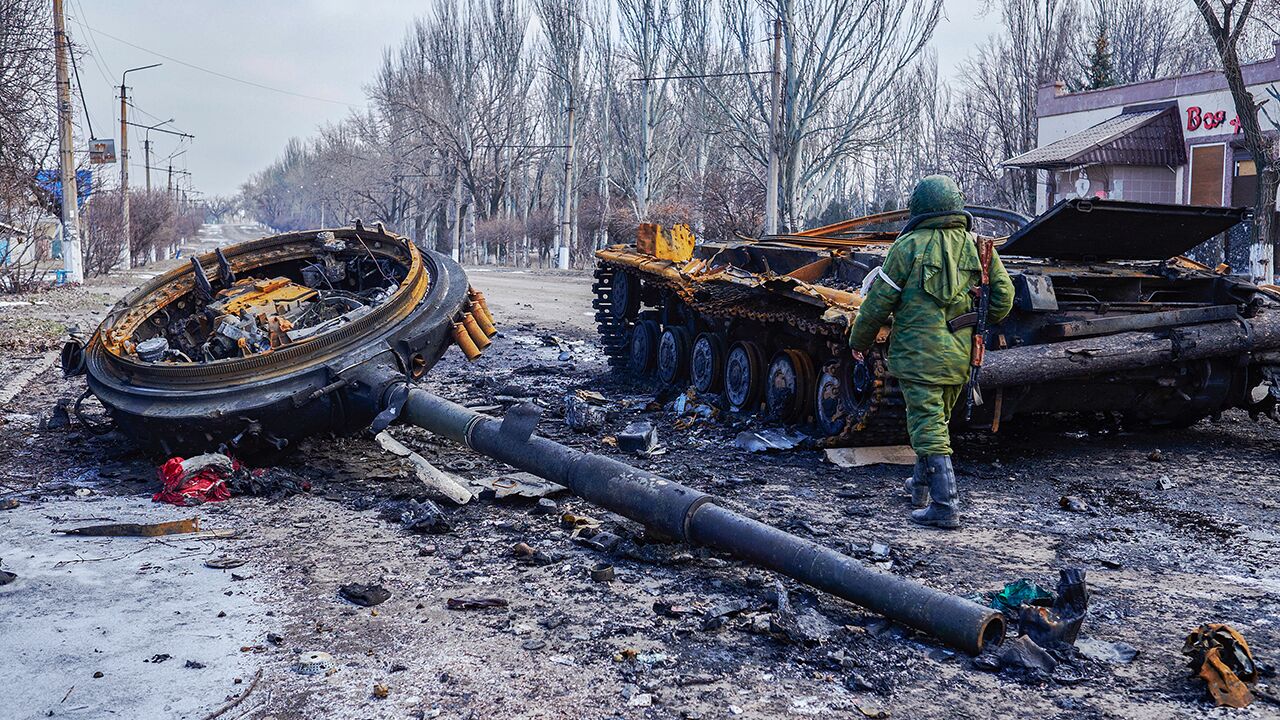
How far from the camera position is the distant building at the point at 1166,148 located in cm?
2408

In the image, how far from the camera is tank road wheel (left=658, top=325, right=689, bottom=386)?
10.4m

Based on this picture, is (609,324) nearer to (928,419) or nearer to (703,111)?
(928,419)

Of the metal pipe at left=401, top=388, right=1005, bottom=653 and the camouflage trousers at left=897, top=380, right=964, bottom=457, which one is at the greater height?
the camouflage trousers at left=897, top=380, right=964, bottom=457

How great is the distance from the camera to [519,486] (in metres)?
6.17

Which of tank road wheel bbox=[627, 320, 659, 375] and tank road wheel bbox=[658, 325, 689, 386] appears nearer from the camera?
tank road wheel bbox=[658, 325, 689, 386]

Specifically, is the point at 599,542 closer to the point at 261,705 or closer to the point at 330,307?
the point at 261,705

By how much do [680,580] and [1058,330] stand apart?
3.53 m

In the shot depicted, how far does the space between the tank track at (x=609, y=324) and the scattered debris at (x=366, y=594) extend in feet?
24.2

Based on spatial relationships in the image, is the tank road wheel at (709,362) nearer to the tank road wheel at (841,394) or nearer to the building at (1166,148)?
the tank road wheel at (841,394)

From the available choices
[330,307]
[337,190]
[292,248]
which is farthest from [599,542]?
[337,190]

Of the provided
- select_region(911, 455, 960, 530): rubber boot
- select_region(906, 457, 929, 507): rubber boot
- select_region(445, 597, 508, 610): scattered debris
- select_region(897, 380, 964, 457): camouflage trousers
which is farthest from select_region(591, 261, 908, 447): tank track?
select_region(445, 597, 508, 610): scattered debris

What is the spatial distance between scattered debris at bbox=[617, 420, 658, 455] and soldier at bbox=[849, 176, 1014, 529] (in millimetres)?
2287

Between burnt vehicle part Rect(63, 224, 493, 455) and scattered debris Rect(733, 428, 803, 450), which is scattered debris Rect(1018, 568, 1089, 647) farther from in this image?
burnt vehicle part Rect(63, 224, 493, 455)

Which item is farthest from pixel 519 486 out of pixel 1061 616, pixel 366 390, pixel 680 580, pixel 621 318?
pixel 621 318
